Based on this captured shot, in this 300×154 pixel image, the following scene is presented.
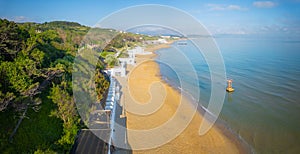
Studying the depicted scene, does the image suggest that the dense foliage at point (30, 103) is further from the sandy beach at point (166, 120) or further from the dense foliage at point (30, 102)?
the sandy beach at point (166, 120)

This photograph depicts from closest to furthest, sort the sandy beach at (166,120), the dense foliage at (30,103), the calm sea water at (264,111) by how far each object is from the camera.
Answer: the dense foliage at (30,103) < the sandy beach at (166,120) < the calm sea water at (264,111)

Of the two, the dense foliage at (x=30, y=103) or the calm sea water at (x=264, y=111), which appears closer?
the dense foliage at (x=30, y=103)

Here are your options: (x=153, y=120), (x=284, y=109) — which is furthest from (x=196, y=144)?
(x=284, y=109)

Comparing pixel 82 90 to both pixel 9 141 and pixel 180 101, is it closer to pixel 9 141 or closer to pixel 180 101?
pixel 9 141

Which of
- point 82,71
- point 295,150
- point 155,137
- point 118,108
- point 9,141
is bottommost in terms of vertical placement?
point 295,150

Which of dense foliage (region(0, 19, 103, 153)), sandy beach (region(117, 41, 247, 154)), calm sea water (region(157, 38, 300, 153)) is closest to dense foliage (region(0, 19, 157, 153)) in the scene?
dense foliage (region(0, 19, 103, 153))

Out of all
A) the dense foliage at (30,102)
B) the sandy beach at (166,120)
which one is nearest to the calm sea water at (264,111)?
the sandy beach at (166,120)

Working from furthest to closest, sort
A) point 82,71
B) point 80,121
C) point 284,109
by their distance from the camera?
point 284,109
point 82,71
point 80,121

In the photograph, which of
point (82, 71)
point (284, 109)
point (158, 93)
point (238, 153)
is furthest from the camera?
point (158, 93)
